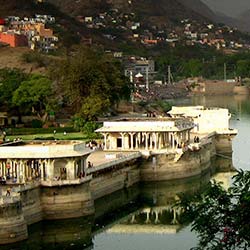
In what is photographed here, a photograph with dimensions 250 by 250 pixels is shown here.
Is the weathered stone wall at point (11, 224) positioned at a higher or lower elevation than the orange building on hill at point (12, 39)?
lower

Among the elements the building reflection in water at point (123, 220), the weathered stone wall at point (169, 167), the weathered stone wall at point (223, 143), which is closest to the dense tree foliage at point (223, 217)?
the building reflection in water at point (123, 220)

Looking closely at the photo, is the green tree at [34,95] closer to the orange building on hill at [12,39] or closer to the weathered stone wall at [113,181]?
the weathered stone wall at [113,181]

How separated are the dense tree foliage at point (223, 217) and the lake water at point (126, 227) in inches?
556

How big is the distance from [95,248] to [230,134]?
99.2ft

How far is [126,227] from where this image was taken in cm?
3397

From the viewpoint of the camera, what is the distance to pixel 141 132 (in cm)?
4662

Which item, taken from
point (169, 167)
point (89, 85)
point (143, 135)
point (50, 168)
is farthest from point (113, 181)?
point (89, 85)

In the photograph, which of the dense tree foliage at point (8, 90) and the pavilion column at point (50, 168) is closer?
the pavilion column at point (50, 168)

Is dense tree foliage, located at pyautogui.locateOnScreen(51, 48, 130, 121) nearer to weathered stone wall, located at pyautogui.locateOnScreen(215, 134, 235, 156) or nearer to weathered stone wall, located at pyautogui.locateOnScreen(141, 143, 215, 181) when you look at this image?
weathered stone wall, located at pyautogui.locateOnScreen(215, 134, 235, 156)

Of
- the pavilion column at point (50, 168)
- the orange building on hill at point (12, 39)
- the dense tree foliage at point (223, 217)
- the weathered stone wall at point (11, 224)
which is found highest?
the orange building on hill at point (12, 39)

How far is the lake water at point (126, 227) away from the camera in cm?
3052

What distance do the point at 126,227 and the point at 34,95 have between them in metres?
32.0

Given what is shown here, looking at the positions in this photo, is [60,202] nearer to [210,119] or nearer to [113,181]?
[113,181]

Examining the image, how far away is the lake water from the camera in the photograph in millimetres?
30516
